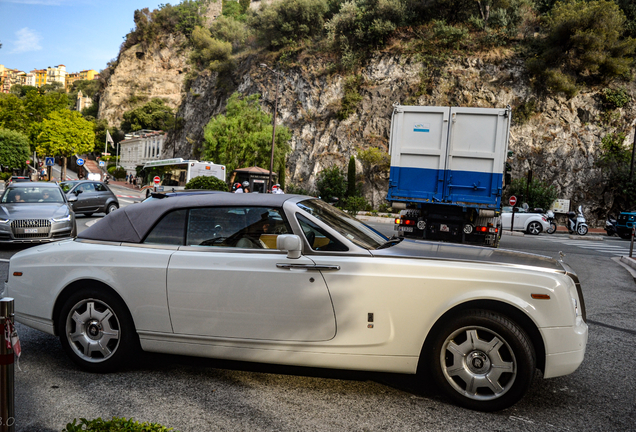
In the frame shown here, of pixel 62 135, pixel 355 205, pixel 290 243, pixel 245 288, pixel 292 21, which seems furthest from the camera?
pixel 62 135

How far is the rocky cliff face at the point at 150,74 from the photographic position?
3770 inches

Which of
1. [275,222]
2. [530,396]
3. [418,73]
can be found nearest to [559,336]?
[530,396]

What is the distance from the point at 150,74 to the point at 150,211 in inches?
3997

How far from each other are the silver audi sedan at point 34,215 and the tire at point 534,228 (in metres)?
21.4

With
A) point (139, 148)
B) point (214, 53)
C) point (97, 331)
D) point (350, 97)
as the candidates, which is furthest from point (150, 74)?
A: point (97, 331)

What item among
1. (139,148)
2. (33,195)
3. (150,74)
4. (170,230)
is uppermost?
(150,74)

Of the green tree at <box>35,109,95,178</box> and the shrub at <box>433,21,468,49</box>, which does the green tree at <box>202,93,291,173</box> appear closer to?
the shrub at <box>433,21,468,49</box>

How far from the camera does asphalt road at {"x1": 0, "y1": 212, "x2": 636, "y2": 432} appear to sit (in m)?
3.16

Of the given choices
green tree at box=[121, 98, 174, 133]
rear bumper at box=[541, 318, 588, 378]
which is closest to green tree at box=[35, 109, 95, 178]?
green tree at box=[121, 98, 174, 133]

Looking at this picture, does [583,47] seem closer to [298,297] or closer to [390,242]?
[390,242]

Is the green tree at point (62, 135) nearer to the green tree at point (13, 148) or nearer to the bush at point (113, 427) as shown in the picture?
the green tree at point (13, 148)

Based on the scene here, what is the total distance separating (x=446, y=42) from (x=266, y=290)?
42434 mm

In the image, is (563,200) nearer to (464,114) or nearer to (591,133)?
(591,133)

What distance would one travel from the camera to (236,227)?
3934 millimetres
